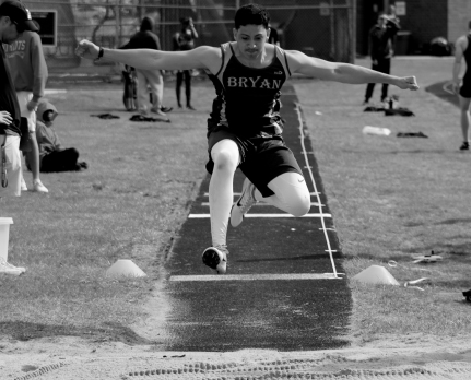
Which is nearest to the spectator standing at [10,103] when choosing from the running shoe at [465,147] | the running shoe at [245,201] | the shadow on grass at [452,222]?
the running shoe at [245,201]

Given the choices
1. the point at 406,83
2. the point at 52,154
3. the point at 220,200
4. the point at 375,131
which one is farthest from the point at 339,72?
the point at 375,131

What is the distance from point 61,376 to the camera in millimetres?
6332

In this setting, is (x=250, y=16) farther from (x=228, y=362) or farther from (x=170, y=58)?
(x=228, y=362)

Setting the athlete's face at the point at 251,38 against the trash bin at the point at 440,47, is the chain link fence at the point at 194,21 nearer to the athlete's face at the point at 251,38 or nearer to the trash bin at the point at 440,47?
the trash bin at the point at 440,47

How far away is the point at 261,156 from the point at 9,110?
2.84 metres

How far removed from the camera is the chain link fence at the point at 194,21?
32.3 m

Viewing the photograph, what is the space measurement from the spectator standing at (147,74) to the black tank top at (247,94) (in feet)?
48.4

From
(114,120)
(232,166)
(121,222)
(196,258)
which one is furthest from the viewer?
(114,120)

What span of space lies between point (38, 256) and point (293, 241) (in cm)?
265

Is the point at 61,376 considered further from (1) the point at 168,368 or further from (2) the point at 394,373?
(2) the point at 394,373

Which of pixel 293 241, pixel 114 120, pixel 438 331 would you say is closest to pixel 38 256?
pixel 293 241

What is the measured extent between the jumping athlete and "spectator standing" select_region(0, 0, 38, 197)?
1985 millimetres

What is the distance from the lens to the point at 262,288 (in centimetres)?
921

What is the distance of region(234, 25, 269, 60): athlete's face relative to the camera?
741cm
